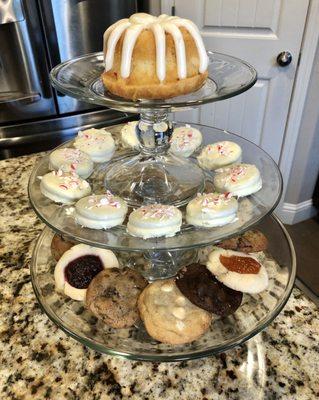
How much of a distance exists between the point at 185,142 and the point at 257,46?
1132 millimetres

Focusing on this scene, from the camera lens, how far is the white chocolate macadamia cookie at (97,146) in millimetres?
846

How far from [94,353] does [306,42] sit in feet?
5.35

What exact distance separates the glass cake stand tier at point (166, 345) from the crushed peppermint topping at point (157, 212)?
0.65 ft

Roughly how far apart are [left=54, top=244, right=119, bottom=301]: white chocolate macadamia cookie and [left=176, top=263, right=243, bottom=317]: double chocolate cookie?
15cm

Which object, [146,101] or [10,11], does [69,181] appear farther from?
[10,11]

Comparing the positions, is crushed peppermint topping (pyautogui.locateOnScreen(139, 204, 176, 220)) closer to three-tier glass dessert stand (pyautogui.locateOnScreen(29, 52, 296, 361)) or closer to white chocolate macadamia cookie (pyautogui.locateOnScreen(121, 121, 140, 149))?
three-tier glass dessert stand (pyautogui.locateOnScreen(29, 52, 296, 361))

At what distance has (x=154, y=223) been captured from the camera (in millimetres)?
568

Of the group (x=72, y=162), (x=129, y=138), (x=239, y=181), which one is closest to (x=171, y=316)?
(x=239, y=181)

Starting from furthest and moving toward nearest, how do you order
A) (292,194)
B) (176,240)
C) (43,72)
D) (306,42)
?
(292,194) < (43,72) < (306,42) < (176,240)

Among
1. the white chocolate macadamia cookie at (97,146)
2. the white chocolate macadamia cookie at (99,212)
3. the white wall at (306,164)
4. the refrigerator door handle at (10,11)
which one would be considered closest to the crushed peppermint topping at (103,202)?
the white chocolate macadamia cookie at (99,212)

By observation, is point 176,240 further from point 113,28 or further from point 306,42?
point 306,42

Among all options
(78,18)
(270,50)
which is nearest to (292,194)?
(270,50)

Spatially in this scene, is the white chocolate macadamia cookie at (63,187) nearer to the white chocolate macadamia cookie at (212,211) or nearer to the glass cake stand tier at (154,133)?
the glass cake stand tier at (154,133)

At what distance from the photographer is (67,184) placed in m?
0.67
